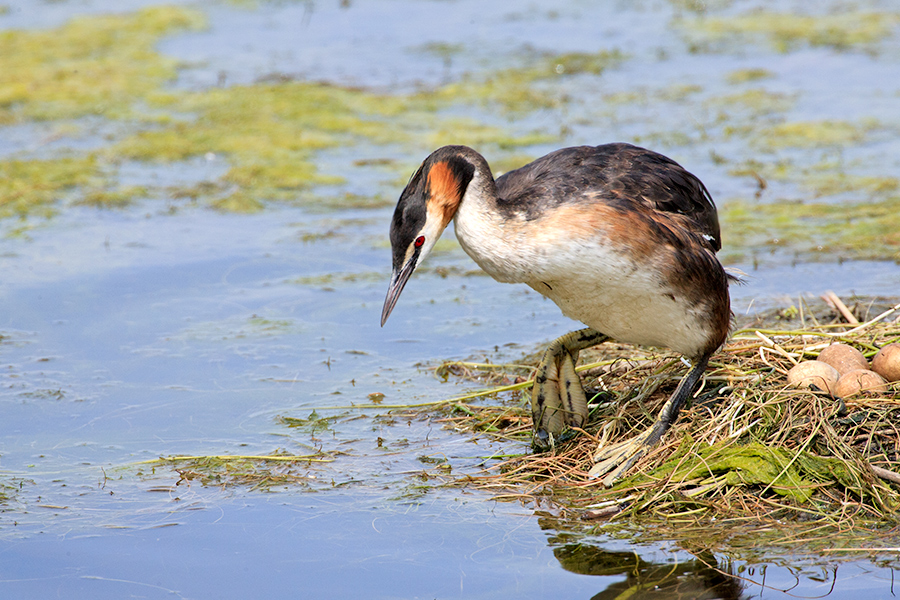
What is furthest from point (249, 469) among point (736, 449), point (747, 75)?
point (747, 75)

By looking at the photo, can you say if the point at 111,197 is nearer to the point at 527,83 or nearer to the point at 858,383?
the point at 527,83

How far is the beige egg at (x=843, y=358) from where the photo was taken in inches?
200

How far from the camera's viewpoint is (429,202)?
4555 millimetres

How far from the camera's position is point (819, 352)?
17.5 feet

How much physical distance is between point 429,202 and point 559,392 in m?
1.28

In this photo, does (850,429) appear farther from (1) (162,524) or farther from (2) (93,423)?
(2) (93,423)

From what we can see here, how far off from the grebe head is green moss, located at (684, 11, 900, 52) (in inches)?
383

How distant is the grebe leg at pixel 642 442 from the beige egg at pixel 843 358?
2.05 feet

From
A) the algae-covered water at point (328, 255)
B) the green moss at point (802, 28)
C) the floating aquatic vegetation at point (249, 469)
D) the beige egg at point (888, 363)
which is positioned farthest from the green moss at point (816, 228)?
the green moss at point (802, 28)

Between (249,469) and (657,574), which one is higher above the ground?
(249,469)

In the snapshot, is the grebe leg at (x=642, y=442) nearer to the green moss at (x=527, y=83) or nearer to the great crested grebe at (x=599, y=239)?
the great crested grebe at (x=599, y=239)

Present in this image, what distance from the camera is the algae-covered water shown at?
14.1 ft

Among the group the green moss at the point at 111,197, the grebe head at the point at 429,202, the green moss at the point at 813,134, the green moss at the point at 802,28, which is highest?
the green moss at the point at 802,28

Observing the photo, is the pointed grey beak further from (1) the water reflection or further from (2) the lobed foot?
(1) the water reflection
